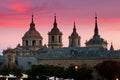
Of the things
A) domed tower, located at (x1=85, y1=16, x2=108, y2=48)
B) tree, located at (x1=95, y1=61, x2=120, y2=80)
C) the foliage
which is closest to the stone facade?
the foliage

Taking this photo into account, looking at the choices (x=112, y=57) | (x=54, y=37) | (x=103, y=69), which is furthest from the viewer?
(x=54, y=37)

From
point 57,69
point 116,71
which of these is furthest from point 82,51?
point 116,71

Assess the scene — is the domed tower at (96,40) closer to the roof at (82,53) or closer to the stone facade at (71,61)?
the roof at (82,53)

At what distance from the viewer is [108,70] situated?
81.8m

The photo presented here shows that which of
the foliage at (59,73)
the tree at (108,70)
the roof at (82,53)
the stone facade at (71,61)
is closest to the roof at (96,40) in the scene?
the roof at (82,53)

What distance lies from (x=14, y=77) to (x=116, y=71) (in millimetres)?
29024

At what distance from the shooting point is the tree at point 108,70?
80.6m

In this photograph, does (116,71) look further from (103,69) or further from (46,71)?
(46,71)

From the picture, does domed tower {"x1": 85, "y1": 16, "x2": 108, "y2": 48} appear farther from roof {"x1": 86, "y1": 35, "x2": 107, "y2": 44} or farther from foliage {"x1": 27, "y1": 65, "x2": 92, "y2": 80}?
foliage {"x1": 27, "y1": 65, "x2": 92, "y2": 80}

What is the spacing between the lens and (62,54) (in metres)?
150

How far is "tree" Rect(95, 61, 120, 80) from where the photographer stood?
80569mm

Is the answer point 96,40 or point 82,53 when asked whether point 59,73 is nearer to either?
point 82,53

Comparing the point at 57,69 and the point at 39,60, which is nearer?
the point at 57,69

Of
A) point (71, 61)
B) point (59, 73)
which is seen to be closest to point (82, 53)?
point (71, 61)
